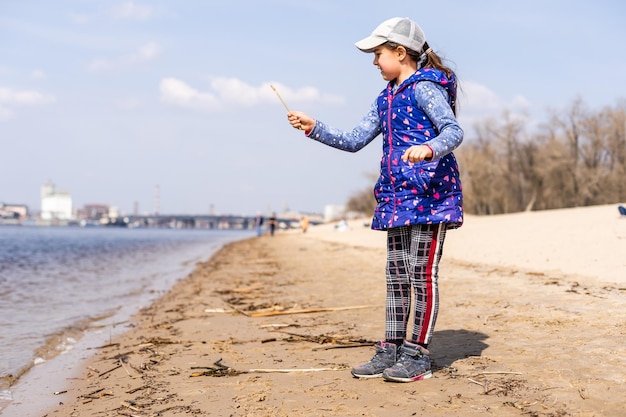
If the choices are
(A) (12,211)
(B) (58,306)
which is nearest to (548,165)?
(B) (58,306)

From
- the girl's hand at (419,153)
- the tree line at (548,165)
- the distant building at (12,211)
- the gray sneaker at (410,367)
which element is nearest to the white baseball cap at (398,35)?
the girl's hand at (419,153)

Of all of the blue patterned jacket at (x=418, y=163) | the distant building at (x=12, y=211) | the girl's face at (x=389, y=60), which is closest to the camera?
the blue patterned jacket at (x=418, y=163)

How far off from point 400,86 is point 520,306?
3.33 metres

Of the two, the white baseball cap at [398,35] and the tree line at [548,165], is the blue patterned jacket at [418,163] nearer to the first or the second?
the white baseball cap at [398,35]

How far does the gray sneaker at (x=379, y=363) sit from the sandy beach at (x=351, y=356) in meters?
0.07

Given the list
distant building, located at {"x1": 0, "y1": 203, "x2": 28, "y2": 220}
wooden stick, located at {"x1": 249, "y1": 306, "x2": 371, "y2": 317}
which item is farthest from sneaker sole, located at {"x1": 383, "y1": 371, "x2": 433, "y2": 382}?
distant building, located at {"x1": 0, "y1": 203, "x2": 28, "y2": 220}

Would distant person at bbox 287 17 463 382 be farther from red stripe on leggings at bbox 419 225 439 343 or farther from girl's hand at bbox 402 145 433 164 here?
girl's hand at bbox 402 145 433 164

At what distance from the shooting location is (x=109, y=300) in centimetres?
1040

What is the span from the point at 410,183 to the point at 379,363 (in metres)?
1.14

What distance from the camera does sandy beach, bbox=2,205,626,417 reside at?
9.99 feet

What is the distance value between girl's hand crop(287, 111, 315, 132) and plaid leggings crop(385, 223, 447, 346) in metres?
0.85

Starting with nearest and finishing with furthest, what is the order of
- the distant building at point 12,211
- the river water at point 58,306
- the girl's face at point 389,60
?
the girl's face at point 389,60, the river water at point 58,306, the distant building at point 12,211

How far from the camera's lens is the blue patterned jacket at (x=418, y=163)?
Result: 3.43 meters

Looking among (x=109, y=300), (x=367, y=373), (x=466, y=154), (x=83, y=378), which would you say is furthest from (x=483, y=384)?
(x=466, y=154)
